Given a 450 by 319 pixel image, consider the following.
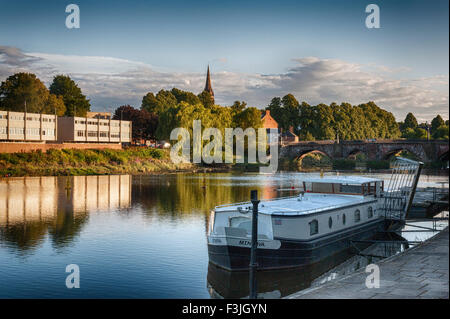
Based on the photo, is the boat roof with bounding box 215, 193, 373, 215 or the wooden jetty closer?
the boat roof with bounding box 215, 193, 373, 215

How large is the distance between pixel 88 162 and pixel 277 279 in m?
82.6

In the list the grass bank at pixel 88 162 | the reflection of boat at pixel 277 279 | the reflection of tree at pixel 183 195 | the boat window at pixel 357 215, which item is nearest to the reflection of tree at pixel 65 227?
the reflection of tree at pixel 183 195

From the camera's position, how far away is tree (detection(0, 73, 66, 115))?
121625mm

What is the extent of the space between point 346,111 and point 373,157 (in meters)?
51.3

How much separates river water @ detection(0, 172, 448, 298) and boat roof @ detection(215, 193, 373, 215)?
11.2ft

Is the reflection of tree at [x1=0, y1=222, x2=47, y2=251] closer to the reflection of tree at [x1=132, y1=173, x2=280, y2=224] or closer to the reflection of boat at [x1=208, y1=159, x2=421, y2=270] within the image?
the reflection of tree at [x1=132, y1=173, x2=280, y2=224]

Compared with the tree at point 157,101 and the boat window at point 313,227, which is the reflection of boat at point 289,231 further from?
the tree at point 157,101

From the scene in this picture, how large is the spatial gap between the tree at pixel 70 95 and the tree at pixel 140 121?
1150 centimetres

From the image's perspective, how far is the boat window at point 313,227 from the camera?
1049 inches

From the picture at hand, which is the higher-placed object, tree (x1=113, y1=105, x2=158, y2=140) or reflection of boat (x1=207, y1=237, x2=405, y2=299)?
tree (x1=113, y1=105, x2=158, y2=140)

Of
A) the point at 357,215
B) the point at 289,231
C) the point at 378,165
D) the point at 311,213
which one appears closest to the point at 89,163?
the point at 378,165

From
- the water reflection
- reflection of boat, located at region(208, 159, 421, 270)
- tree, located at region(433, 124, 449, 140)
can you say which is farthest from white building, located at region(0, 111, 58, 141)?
reflection of boat, located at region(208, 159, 421, 270)

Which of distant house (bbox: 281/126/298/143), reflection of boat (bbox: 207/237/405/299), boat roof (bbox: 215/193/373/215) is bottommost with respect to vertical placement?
reflection of boat (bbox: 207/237/405/299)
